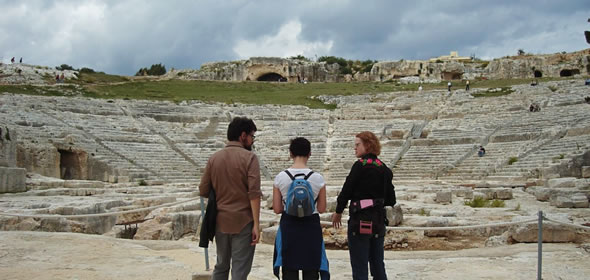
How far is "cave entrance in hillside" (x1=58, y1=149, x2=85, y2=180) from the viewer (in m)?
20.8

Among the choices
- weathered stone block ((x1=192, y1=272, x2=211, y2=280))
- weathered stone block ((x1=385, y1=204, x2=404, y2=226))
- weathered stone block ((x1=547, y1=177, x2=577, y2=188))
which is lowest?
weathered stone block ((x1=192, y1=272, x2=211, y2=280))

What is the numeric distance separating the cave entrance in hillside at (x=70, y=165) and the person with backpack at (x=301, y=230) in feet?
63.6

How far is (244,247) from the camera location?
3.79 metres

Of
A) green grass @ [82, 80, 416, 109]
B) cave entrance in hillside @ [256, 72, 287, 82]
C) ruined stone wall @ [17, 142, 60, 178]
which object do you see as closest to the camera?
ruined stone wall @ [17, 142, 60, 178]

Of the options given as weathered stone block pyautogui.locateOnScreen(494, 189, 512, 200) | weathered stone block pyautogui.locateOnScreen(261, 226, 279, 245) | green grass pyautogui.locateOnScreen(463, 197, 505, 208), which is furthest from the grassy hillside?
weathered stone block pyautogui.locateOnScreen(261, 226, 279, 245)

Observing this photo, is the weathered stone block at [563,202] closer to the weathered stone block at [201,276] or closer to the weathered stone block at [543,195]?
the weathered stone block at [543,195]

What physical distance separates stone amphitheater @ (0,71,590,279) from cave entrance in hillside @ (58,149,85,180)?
0.19ft

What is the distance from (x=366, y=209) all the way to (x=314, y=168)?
19.1 meters

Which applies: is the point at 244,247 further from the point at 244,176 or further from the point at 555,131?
the point at 555,131

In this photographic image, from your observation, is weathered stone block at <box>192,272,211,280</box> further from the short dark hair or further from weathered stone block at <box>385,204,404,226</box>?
weathered stone block at <box>385,204,404,226</box>

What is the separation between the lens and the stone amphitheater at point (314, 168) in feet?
18.7

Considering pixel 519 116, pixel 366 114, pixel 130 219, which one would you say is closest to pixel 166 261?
pixel 130 219

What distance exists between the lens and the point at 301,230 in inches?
143

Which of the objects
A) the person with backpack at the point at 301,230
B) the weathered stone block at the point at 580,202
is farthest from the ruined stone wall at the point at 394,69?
the person with backpack at the point at 301,230
